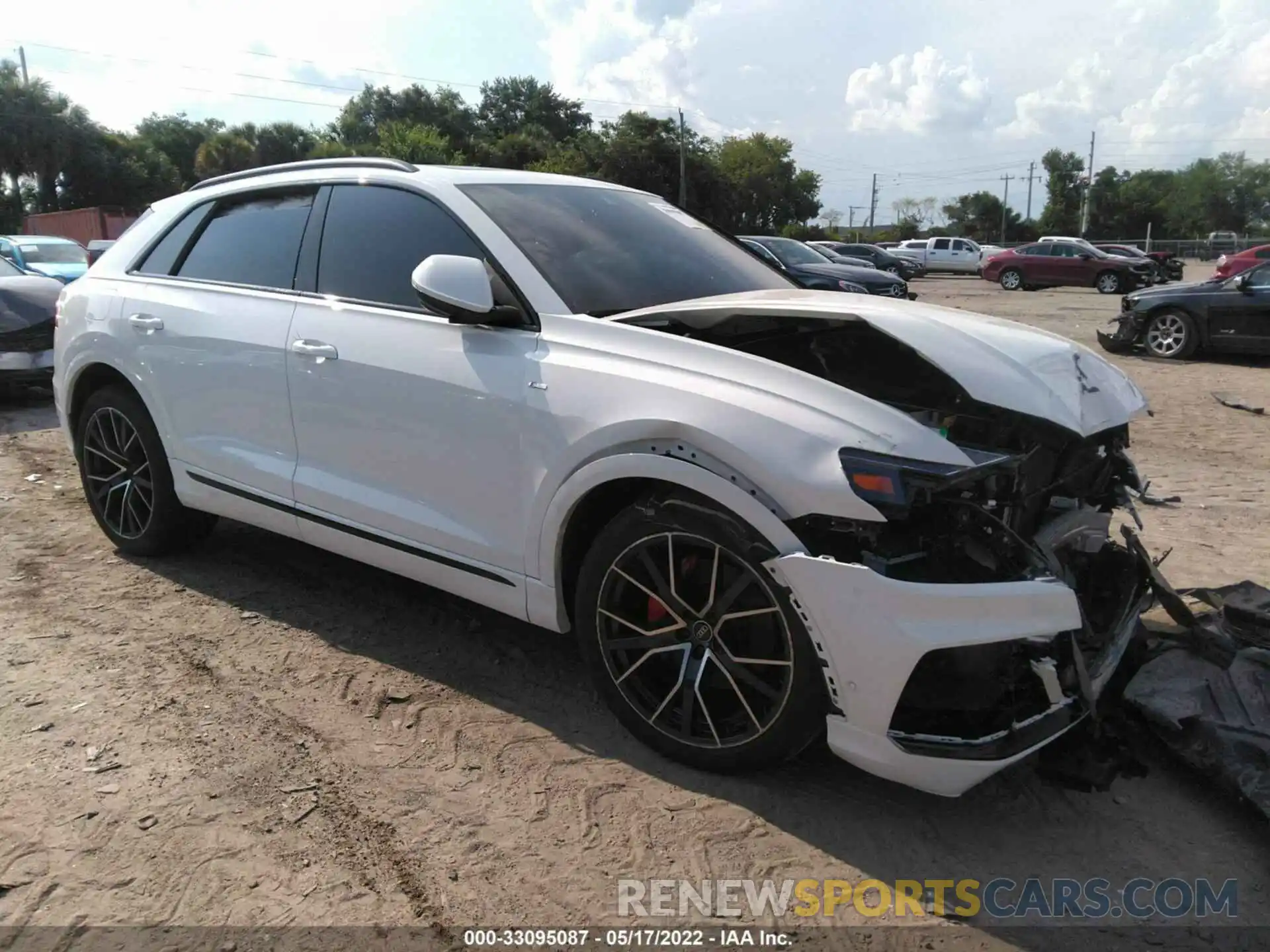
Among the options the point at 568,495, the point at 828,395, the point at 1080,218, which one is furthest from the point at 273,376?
the point at 1080,218

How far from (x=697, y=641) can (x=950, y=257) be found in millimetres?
40452

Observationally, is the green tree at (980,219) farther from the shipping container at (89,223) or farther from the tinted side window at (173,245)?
the tinted side window at (173,245)

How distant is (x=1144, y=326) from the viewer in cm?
1262

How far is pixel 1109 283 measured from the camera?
2816 centimetres

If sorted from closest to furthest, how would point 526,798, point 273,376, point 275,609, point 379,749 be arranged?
point 526,798, point 379,749, point 273,376, point 275,609

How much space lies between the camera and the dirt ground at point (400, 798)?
2473mm

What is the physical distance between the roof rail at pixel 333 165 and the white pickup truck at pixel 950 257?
124 ft

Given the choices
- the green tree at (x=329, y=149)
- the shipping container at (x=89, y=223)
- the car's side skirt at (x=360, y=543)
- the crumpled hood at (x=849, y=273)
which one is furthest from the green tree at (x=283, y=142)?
the car's side skirt at (x=360, y=543)

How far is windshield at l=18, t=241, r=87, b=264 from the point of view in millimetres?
17234

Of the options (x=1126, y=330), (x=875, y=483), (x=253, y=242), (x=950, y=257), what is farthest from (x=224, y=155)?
(x=875, y=483)

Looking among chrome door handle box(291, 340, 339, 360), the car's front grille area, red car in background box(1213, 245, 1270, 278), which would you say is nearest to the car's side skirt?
chrome door handle box(291, 340, 339, 360)

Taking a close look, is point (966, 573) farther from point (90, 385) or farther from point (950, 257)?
point (950, 257)

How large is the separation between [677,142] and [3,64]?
36316 millimetres

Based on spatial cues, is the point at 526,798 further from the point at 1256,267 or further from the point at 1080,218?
the point at 1080,218
